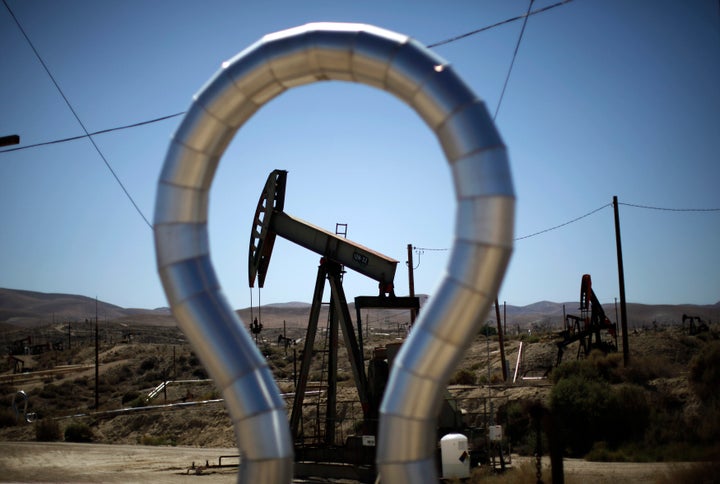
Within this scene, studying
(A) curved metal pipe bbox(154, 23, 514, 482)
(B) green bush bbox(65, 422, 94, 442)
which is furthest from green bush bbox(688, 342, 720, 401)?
(B) green bush bbox(65, 422, 94, 442)

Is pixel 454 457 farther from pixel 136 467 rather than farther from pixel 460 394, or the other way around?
pixel 460 394

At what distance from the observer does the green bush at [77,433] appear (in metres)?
41.3

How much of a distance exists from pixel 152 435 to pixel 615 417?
2696 centimetres

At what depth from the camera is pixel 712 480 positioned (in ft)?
56.7

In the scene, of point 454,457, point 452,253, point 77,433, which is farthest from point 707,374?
point 77,433

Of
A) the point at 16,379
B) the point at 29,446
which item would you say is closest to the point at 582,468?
the point at 29,446

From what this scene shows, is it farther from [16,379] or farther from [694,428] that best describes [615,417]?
[16,379]

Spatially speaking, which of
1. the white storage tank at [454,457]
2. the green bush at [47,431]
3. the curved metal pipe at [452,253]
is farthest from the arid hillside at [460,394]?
the curved metal pipe at [452,253]

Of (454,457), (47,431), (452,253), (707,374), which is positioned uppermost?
(452,253)

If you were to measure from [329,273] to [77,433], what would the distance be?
25.8 meters

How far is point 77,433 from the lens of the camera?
41438mm

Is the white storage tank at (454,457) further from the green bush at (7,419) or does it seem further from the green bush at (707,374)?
the green bush at (7,419)

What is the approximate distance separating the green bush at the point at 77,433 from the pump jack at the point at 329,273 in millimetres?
23411

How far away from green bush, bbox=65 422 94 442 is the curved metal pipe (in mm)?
37355
